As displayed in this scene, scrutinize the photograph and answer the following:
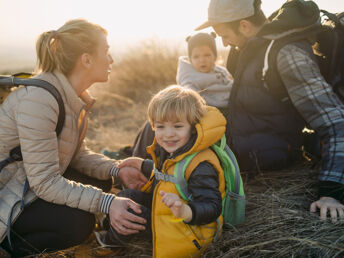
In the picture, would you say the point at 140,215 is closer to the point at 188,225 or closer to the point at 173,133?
the point at 188,225

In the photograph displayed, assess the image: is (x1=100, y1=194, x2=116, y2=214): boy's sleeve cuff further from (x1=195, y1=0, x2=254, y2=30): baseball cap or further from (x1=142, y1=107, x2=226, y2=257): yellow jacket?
(x1=195, y1=0, x2=254, y2=30): baseball cap

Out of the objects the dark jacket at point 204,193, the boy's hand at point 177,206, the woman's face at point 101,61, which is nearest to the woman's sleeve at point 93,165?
the woman's face at point 101,61

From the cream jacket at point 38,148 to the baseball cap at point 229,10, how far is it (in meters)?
1.41

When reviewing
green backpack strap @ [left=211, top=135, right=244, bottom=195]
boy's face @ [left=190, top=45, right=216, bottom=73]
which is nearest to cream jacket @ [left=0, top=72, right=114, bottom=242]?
green backpack strap @ [left=211, top=135, right=244, bottom=195]

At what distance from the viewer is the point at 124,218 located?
191 cm

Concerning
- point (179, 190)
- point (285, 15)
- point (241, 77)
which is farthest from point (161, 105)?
point (285, 15)

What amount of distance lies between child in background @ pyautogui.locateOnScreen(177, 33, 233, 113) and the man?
52cm

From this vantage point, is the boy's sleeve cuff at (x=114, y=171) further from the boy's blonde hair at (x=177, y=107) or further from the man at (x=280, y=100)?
the man at (x=280, y=100)

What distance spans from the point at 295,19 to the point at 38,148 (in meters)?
1.92

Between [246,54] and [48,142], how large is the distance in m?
1.58

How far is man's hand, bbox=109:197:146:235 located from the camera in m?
1.91

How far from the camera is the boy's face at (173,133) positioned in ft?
6.12

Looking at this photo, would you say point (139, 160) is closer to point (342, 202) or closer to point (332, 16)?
point (342, 202)

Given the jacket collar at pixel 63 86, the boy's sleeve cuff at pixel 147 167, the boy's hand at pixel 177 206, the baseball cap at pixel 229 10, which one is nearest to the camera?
the boy's hand at pixel 177 206
